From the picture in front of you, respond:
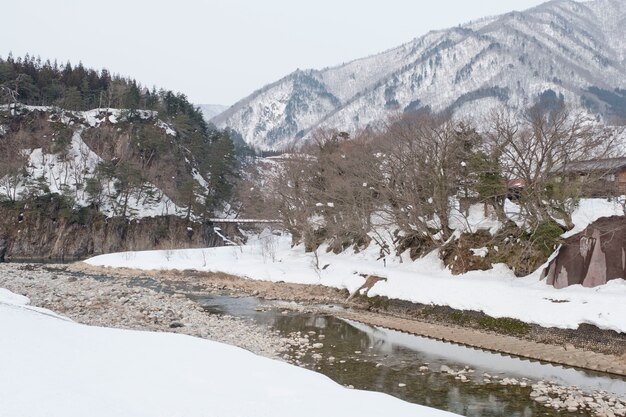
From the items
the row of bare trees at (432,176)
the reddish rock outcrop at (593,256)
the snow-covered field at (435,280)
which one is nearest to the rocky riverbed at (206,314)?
the snow-covered field at (435,280)

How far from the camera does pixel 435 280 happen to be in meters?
24.0

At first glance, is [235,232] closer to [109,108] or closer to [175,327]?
[109,108]

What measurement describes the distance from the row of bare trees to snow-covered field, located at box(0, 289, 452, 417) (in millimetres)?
18626

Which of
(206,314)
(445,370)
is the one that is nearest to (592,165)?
(445,370)

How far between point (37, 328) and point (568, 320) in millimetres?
17028

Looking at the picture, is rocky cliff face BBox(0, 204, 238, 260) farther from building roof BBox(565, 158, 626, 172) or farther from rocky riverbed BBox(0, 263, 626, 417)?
building roof BBox(565, 158, 626, 172)

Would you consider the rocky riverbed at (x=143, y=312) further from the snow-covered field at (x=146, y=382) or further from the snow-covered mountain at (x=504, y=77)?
the snow-covered mountain at (x=504, y=77)

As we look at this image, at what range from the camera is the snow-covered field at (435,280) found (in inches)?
698

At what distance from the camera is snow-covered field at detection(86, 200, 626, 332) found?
58.2 ft

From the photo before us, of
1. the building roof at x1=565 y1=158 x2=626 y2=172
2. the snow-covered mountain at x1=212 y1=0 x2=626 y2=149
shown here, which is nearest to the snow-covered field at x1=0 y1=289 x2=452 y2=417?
the building roof at x1=565 y1=158 x2=626 y2=172

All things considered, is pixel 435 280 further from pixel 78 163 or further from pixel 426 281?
pixel 78 163

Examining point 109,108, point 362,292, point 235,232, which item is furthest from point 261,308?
point 109,108

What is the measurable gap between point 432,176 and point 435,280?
285 inches

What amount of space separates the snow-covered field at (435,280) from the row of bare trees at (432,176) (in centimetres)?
184
